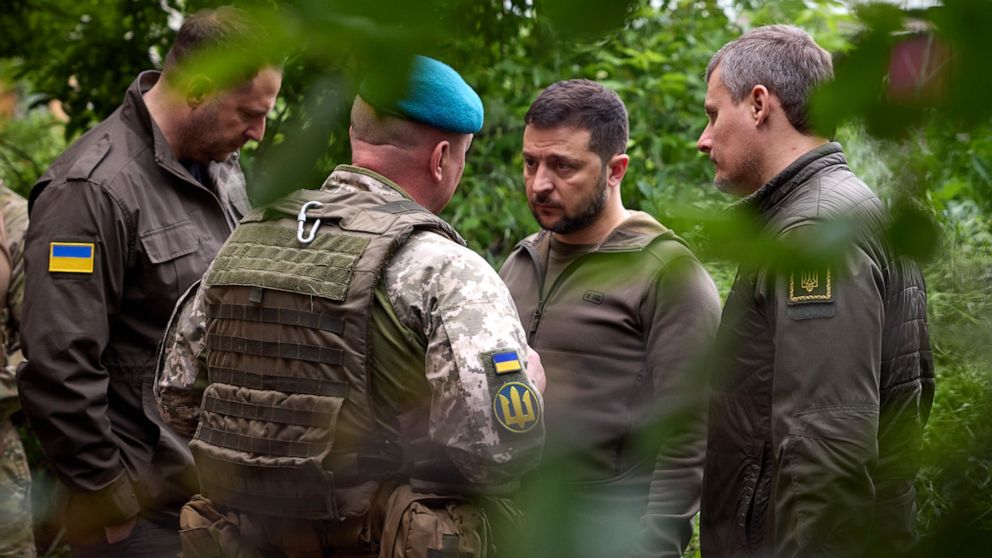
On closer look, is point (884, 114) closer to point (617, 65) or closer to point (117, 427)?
point (117, 427)

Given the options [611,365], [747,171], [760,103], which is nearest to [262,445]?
[611,365]

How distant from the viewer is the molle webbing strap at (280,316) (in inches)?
88.4

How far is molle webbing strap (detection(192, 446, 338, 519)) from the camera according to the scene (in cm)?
224

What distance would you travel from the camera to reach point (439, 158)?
8.24 ft

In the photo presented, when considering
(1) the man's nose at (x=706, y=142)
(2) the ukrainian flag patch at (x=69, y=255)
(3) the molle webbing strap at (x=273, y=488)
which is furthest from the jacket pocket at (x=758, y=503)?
(2) the ukrainian flag patch at (x=69, y=255)

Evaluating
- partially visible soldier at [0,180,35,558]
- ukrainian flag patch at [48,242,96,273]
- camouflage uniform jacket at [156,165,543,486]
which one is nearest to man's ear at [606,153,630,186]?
camouflage uniform jacket at [156,165,543,486]

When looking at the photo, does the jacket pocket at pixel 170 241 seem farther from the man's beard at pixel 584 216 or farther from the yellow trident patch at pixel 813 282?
the yellow trident patch at pixel 813 282

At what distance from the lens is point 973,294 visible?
889 millimetres

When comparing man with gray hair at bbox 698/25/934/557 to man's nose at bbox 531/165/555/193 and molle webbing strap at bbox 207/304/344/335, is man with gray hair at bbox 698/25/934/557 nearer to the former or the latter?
man's nose at bbox 531/165/555/193

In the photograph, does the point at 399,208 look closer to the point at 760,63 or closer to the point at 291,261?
the point at 291,261

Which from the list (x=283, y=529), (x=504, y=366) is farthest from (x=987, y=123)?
(x=283, y=529)

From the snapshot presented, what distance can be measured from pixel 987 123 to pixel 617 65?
4.72 meters

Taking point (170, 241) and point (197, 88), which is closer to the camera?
point (197, 88)

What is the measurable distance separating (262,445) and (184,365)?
0.42m
